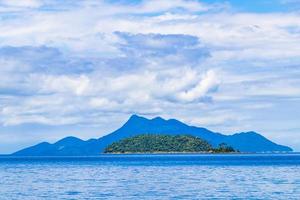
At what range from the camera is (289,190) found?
78938 millimetres

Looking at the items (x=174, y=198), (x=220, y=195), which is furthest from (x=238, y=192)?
(x=174, y=198)

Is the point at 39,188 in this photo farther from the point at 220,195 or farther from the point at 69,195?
the point at 220,195

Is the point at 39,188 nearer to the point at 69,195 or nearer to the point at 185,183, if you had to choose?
the point at 69,195

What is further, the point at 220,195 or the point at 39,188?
the point at 39,188

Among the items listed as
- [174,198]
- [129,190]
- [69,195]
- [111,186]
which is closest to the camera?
[174,198]

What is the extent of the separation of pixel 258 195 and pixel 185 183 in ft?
73.1

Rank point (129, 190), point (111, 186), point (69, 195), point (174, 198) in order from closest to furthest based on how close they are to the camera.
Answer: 1. point (174, 198)
2. point (69, 195)
3. point (129, 190)
4. point (111, 186)

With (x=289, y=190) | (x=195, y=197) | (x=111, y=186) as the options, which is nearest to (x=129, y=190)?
(x=111, y=186)

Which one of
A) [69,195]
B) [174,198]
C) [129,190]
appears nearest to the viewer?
[174,198]

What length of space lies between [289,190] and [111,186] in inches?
1015

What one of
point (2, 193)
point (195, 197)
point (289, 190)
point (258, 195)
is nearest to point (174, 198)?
point (195, 197)

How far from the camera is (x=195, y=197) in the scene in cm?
7175

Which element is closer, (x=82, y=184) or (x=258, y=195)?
(x=258, y=195)

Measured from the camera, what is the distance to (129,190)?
82.9 meters
